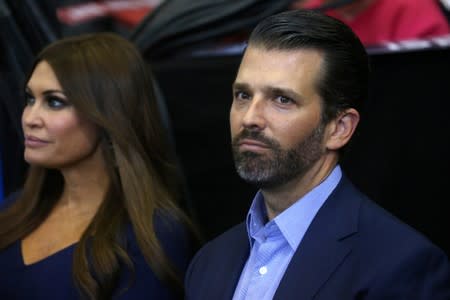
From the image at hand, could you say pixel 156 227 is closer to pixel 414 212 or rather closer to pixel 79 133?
pixel 79 133

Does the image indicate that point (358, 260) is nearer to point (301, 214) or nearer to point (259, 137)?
point (301, 214)

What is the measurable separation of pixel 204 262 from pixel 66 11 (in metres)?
2.69

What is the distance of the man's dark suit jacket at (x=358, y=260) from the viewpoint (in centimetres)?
192

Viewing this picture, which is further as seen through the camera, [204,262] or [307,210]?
[204,262]

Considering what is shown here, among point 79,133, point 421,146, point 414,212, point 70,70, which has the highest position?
point 70,70

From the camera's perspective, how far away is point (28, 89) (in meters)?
2.95

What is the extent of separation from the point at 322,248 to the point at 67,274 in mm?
973

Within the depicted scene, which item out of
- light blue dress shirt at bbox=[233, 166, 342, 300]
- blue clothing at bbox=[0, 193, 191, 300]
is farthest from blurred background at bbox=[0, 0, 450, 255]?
light blue dress shirt at bbox=[233, 166, 342, 300]

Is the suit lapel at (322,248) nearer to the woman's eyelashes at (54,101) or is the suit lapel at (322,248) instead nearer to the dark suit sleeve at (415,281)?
the dark suit sleeve at (415,281)

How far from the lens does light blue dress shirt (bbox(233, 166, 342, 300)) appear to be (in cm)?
212

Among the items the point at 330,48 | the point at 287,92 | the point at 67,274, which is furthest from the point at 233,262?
the point at 67,274

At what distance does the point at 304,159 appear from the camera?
2.12 meters

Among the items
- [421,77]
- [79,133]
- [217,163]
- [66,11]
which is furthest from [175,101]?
[66,11]

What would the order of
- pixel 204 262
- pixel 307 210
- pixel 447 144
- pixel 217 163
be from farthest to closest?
pixel 217 163 < pixel 447 144 < pixel 204 262 < pixel 307 210
